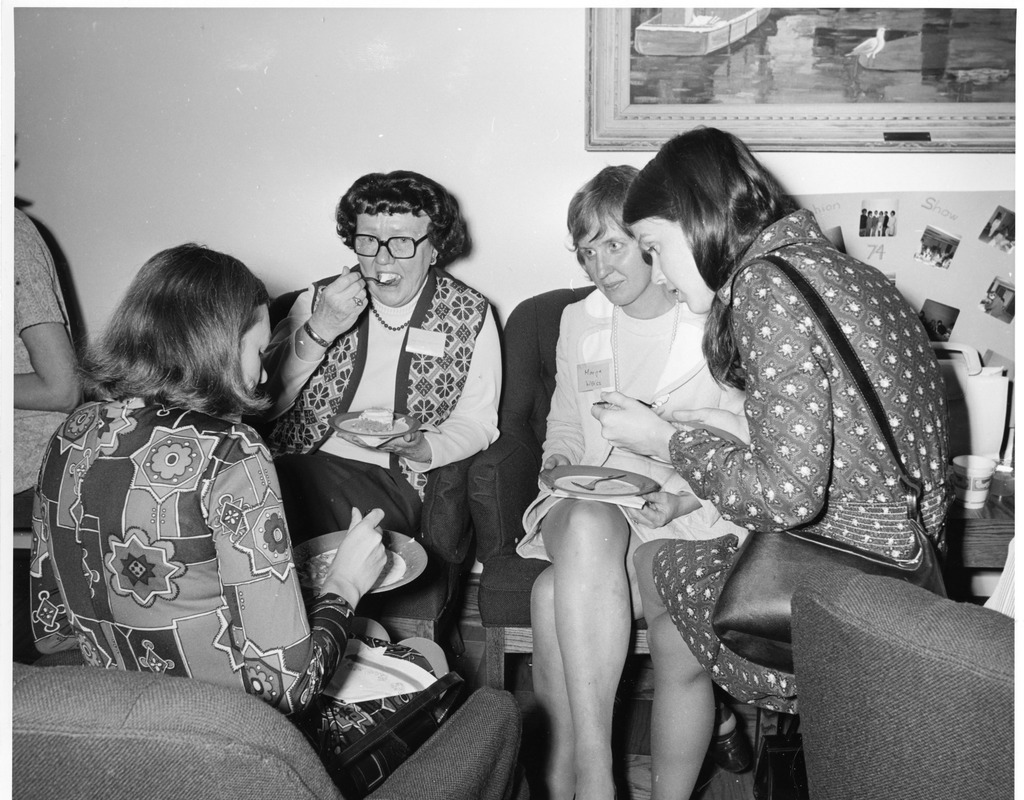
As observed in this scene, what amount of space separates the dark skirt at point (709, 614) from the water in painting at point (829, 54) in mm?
1660

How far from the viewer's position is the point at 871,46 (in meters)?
2.89

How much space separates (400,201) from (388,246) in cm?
14

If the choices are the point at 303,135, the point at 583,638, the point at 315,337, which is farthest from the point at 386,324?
the point at 583,638

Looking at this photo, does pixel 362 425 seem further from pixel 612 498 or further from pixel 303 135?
pixel 303 135

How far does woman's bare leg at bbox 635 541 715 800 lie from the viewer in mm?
2012

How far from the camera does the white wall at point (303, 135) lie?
3002 millimetres

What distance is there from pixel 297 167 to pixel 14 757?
2.67m

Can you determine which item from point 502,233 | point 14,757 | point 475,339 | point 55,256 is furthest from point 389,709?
point 55,256

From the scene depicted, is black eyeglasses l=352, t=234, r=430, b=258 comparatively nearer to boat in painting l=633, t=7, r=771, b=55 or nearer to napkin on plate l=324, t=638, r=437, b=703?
boat in painting l=633, t=7, r=771, b=55

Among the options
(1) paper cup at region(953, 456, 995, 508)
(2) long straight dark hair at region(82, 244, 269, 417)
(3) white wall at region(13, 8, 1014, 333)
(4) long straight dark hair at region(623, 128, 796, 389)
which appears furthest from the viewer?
(3) white wall at region(13, 8, 1014, 333)

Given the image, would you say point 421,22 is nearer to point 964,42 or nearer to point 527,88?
point 527,88

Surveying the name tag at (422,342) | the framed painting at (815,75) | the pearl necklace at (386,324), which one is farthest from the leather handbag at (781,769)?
the framed painting at (815,75)

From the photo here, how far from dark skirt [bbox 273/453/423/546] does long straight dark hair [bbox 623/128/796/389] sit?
43.4 inches

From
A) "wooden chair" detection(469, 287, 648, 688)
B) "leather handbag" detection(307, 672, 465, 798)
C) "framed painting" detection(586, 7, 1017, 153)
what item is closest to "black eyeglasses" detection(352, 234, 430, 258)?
"wooden chair" detection(469, 287, 648, 688)
